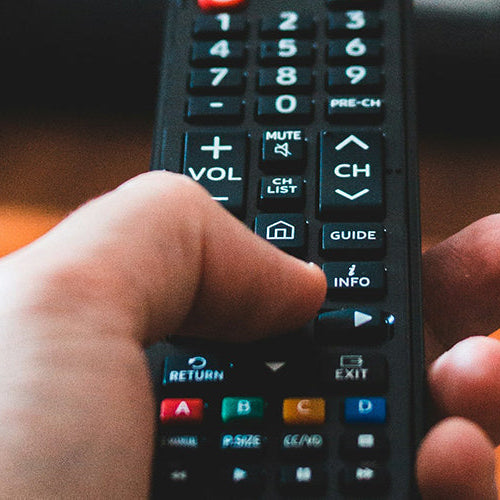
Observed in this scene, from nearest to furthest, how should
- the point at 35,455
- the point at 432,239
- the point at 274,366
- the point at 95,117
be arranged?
the point at 35,455 → the point at 274,366 → the point at 432,239 → the point at 95,117

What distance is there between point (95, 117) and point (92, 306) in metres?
0.55

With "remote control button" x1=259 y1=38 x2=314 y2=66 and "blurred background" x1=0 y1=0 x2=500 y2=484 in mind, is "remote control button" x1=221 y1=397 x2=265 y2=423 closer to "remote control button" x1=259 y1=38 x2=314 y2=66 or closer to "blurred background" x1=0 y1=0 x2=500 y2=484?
"remote control button" x1=259 y1=38 x2=314 y2=66

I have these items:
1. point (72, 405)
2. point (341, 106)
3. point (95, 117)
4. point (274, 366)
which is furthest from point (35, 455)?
point (95, 117)

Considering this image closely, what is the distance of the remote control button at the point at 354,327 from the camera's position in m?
0.34

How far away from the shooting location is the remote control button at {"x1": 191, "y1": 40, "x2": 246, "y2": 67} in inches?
Result: 16.2

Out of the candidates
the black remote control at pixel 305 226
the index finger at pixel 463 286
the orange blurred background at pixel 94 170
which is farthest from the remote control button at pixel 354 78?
the orange blurred background at pixel 94 170

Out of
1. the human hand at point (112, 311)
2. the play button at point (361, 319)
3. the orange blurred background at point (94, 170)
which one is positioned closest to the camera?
the human hand at point (112, 311)

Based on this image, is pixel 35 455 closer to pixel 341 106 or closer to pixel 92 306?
pixel 92 306

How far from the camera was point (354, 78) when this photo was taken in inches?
15.6

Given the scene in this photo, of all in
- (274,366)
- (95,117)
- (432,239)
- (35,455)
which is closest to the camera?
(35,455)

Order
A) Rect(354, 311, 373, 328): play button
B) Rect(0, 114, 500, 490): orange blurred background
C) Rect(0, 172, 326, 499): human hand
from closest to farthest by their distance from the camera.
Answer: Rect(0, 172, 326, 499): human hand < Rect(354, 311, 373, 328): play button < Rect(0, 114, 500, 490): orange blurred background

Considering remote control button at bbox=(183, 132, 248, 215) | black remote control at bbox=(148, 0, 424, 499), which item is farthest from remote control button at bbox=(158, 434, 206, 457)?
remote control button at bbox=(183, 132, 248, 215)

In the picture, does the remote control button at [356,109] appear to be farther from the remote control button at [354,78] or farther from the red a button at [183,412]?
the red a button at [183,412]

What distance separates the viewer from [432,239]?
2.14ft
